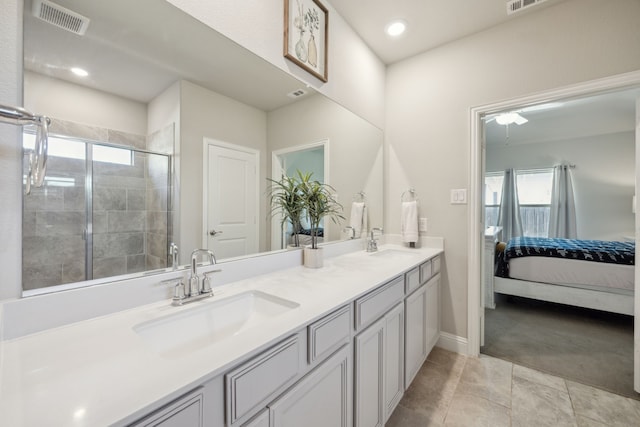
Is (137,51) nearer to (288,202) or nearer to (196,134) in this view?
(196,134)

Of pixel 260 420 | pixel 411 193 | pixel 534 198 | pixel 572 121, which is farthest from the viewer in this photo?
pixel 534 198

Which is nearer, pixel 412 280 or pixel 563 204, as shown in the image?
pixel 412 280

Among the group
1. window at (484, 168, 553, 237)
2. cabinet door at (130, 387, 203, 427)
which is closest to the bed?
window at (484, 168, 553, 237)

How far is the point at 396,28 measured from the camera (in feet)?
6.55

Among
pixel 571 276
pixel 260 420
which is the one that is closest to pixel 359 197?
pixel 260 420

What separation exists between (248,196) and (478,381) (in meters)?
1.87

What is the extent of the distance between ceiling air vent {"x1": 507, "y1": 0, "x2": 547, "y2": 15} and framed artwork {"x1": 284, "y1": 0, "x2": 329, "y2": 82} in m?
1.21

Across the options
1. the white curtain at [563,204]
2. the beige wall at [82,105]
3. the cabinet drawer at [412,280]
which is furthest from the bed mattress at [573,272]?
the beige wall at [82,105]

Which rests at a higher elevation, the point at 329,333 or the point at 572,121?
the point at 572,121

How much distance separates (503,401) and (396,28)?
2.57 metres

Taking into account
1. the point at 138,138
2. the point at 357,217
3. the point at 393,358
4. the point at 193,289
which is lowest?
the point at 393,358

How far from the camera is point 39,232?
30.6 inches

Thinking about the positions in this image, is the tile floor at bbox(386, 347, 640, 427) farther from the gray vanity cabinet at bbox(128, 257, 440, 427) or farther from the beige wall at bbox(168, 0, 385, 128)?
the beige wall at bbox(168, 0, 385, 128)

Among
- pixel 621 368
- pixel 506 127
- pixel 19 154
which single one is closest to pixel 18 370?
pixel 19 154
